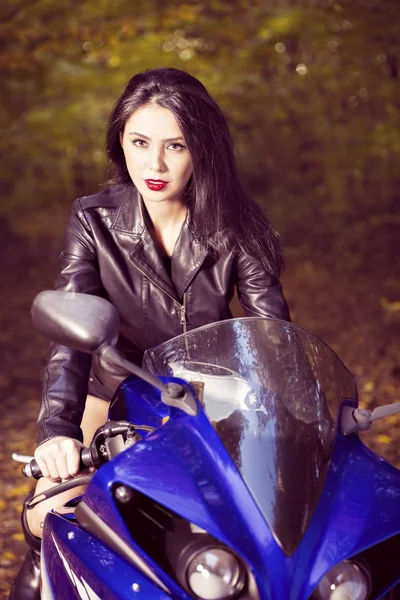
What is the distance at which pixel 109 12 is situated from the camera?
23.5 ft

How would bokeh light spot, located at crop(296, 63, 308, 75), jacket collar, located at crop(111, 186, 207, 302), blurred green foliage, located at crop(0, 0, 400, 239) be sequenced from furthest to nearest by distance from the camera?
bokeh light spot, located at crop(296, 63, 308, 75) → blurred green foliage, located at crop(0, 0, 400, 239) → jacket collar, located at crop(111, 186, 207, 302)

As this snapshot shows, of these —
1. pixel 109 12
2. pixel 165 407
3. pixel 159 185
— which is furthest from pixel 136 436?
pixel 109 12

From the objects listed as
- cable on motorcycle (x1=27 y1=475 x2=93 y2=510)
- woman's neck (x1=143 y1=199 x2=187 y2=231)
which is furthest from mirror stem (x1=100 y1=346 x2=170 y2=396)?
woman's neck (x1=143 y1=199 x2=187 y2=231)

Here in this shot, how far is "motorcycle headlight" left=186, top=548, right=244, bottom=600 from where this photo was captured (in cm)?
137

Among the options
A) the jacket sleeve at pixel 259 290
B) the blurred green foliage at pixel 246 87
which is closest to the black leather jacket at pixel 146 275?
the jacket sleeve at pixel 259 290

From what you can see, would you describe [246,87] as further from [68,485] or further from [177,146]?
[68,485]

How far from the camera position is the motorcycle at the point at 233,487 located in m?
1.38

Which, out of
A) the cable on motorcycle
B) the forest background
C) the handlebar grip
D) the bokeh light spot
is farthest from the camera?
the bokeh light spot

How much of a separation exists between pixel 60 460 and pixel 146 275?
95 centimetres

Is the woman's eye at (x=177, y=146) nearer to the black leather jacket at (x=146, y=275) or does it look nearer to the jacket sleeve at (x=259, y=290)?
the black leather jacket at (x=146, y=275)

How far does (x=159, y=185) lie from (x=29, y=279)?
6.88 meters

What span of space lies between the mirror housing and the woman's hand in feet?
1.19

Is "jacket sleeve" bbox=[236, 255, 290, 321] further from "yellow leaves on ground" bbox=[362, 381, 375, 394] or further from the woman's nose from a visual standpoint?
"yellow leaves on ground" bbox=[362, 381, 375, 394]

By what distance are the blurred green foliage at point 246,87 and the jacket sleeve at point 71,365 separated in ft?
5.97
